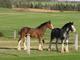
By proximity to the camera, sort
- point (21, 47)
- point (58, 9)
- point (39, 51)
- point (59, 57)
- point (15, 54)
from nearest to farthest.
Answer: point (59, 57), point (15, 54), point (39, 51), point (21, 47), point (58, 9)

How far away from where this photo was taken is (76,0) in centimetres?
15750

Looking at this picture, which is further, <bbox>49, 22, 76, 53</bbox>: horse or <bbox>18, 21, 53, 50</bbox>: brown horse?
<bbox>18, 21, 53, 50</bbox>: brown horse

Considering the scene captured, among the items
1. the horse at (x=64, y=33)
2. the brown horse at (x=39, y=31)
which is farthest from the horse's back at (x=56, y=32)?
the brown horse at (x=39, y=31)

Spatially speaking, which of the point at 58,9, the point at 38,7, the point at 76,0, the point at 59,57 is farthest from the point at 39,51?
the point at 76,0

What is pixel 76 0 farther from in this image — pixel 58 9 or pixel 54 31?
pixel 54 31

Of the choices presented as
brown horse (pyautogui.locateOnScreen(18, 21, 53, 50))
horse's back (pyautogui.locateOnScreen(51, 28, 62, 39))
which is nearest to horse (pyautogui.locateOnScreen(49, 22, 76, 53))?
horse's back (pyautogui.locateOnScreen(51, 28, 62, 39))

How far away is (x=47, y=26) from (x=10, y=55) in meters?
3.42

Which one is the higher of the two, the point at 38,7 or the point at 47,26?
the point at 47,26

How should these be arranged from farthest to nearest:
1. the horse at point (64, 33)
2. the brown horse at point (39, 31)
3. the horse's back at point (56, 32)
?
1. the brown horse at point (39, 31)
2. the horse's back at point (56, 32)
3. the horse at point (64, 33)

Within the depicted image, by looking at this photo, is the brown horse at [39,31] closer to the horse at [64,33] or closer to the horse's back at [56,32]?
the horse's back at [56,32]

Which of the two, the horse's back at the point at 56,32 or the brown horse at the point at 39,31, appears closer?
the horse's back at the point at 56,32

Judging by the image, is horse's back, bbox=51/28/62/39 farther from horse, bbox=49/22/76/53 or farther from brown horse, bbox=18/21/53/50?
brown horse, bbox=18/21/53/50

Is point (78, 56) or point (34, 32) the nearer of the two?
point (78, 56)

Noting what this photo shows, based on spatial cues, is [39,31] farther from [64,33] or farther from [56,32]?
[64,33]
